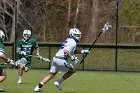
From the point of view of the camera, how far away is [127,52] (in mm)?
26891

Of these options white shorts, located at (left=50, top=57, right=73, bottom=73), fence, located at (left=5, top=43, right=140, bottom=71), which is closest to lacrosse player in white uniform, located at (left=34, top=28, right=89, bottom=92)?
white shorts, located at (left=50, top=57, right=73, bottom=73)

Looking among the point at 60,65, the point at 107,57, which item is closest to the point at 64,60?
the point at 60,65

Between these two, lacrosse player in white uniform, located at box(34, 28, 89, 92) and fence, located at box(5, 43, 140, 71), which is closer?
lacrosse player in white uniform, located at box(34, 28, 89, 92)

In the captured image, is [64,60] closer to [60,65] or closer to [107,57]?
[60,65]

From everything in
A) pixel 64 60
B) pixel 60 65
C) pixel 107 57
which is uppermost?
pixel 64 60

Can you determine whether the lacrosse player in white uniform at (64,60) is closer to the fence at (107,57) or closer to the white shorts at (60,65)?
the white shorts at (60,65)

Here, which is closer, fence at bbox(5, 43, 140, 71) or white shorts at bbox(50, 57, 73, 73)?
white shorts at bbox(50, 57, 73, 73)

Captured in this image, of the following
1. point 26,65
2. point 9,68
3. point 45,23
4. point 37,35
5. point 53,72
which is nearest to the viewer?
point 53,72

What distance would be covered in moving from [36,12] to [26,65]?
70.6 ft

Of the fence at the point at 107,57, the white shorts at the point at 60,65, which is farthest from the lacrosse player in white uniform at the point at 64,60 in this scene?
the fence at the point at 107,57

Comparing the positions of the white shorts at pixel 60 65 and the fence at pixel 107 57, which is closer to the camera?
the white shorts at pixel 60 65

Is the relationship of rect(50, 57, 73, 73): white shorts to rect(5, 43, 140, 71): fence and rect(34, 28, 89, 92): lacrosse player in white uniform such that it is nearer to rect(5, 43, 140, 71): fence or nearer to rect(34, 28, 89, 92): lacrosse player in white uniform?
rect(34, 28, 89, 92): lacrosse player in white uniform

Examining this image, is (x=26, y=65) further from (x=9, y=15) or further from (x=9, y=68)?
(x=9, y=15)

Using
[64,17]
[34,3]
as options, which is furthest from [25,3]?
[64,17]
